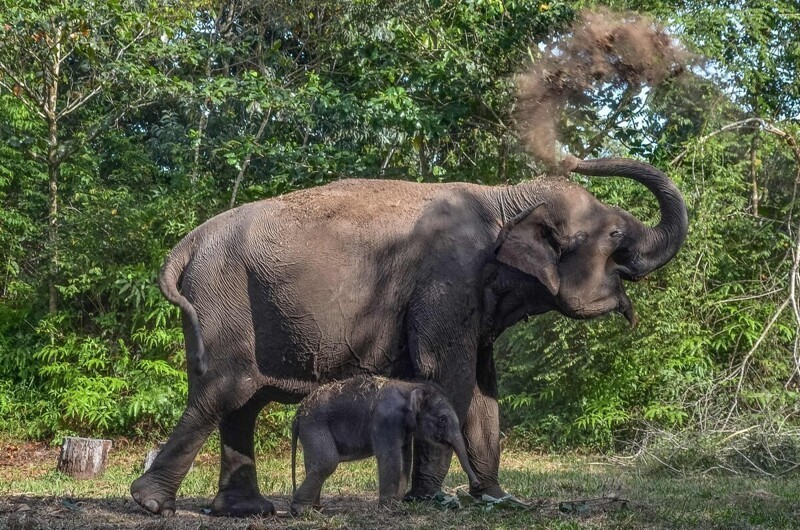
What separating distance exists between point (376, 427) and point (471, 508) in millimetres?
780

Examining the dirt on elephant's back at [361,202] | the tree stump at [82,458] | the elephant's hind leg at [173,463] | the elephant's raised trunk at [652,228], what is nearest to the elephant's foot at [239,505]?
the elephant's hind leg at [173,463]

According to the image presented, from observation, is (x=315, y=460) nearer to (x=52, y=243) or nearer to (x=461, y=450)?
(x=461, y=450)

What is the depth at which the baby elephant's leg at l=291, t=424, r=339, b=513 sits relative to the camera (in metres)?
7.46

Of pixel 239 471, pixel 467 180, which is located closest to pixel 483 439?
pixel 239 471

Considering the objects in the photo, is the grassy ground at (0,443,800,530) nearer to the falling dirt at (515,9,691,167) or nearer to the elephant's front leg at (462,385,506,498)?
the elephant's front leg at (462,385,506,498)

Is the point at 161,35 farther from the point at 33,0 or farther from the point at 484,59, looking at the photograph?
the point at 484,59

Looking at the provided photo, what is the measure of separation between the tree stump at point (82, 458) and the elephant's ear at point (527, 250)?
6.53 m

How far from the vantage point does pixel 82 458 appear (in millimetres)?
12469

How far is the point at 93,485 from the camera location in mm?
11453

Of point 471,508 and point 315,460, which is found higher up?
point 315,460

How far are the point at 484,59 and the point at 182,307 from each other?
818cm

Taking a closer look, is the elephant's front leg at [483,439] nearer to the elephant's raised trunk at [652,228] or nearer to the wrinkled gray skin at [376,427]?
the wrinkled gray skin at [376,427]

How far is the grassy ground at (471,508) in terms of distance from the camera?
22.2 feet

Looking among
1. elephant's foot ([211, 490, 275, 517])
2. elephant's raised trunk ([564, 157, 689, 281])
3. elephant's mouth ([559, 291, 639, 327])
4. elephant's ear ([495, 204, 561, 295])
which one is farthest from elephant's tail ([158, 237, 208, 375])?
elephant's raised trunk ([564, 157, 689, 281])
